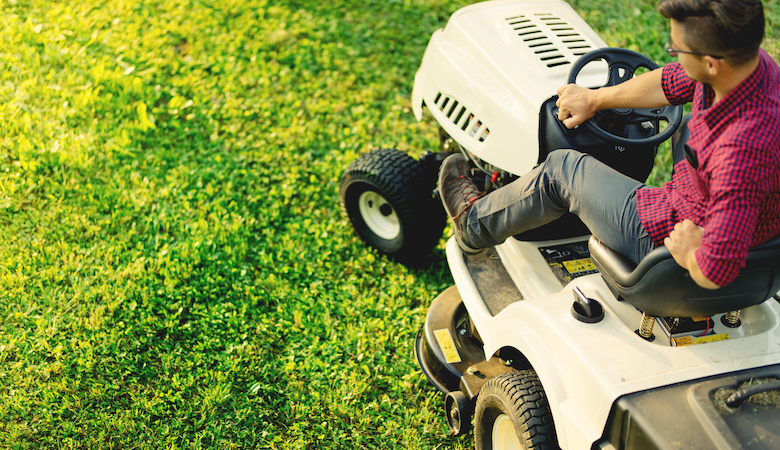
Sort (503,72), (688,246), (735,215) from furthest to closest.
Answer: (503,72) → (688,246) → (735,215)

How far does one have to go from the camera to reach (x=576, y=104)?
8.17ft

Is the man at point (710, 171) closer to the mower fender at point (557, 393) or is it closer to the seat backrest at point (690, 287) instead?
the seat backrest at point (690, 287)

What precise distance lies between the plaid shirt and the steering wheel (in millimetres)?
543

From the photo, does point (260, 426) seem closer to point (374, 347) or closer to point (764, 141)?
point (374, 347)

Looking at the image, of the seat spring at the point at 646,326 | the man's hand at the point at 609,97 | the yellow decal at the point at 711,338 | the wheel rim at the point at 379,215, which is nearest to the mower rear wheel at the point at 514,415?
the seat spring at the point at 646,326

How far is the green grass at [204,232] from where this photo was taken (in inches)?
111

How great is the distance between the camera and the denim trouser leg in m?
2.11

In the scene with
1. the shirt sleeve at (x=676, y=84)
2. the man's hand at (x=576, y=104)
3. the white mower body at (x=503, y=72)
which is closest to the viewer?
the shirt sleeve at (x=676, y=84)

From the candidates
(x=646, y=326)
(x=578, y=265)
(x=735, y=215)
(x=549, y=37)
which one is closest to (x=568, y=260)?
(x=578, y=265)

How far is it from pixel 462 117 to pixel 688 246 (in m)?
1.43

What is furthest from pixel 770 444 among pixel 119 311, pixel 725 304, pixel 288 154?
pixel 288 154

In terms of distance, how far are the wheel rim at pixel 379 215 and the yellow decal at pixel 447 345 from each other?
2.53 feet

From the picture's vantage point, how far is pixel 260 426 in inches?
109

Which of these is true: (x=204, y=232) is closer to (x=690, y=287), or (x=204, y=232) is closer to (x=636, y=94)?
(x=636, y=94)
